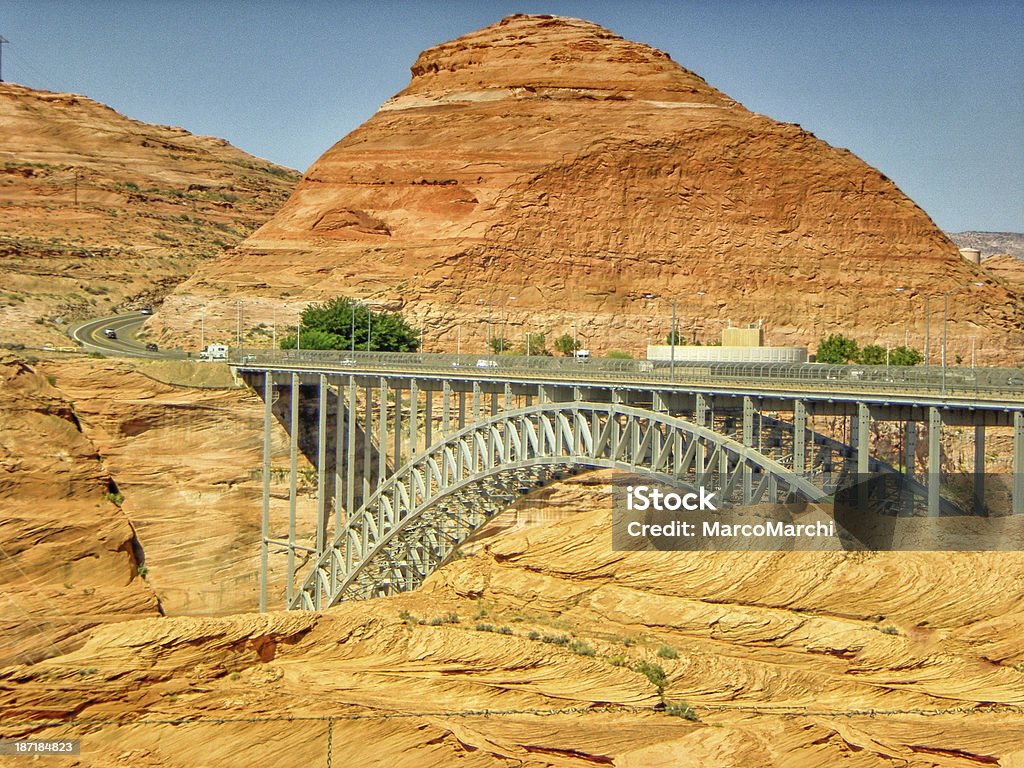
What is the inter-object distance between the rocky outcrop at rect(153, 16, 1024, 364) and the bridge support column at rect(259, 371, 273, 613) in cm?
2376

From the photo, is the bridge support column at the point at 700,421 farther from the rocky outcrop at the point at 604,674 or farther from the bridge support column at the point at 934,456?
the bridge support column at the point at 934,456

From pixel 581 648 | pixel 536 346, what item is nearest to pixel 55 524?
pixel 581 648

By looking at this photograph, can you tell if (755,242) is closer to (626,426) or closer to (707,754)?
(626,426)

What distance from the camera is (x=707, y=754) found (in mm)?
25562

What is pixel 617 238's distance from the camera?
88.8 metres

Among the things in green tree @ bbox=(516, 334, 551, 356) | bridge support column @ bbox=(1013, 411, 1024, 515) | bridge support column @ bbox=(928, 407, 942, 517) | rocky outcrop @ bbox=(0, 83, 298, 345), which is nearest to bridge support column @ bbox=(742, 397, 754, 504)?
bridge support column @ bbox=(928, 407, 942, 517)

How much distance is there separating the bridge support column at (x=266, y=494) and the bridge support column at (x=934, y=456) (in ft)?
117

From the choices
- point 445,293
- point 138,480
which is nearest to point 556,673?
point 138,480

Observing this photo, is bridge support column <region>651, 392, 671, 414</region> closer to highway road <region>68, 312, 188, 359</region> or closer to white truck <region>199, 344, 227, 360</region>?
white truck <region>199, 344, 227, 360</region>

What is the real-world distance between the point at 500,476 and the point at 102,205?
89.2 meters

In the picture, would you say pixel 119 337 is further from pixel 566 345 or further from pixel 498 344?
pixel 566 345

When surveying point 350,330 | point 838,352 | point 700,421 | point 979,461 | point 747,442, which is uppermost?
point 350,330

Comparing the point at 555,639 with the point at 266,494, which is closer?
the point at 555,639

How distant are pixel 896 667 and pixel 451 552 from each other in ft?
61.1
